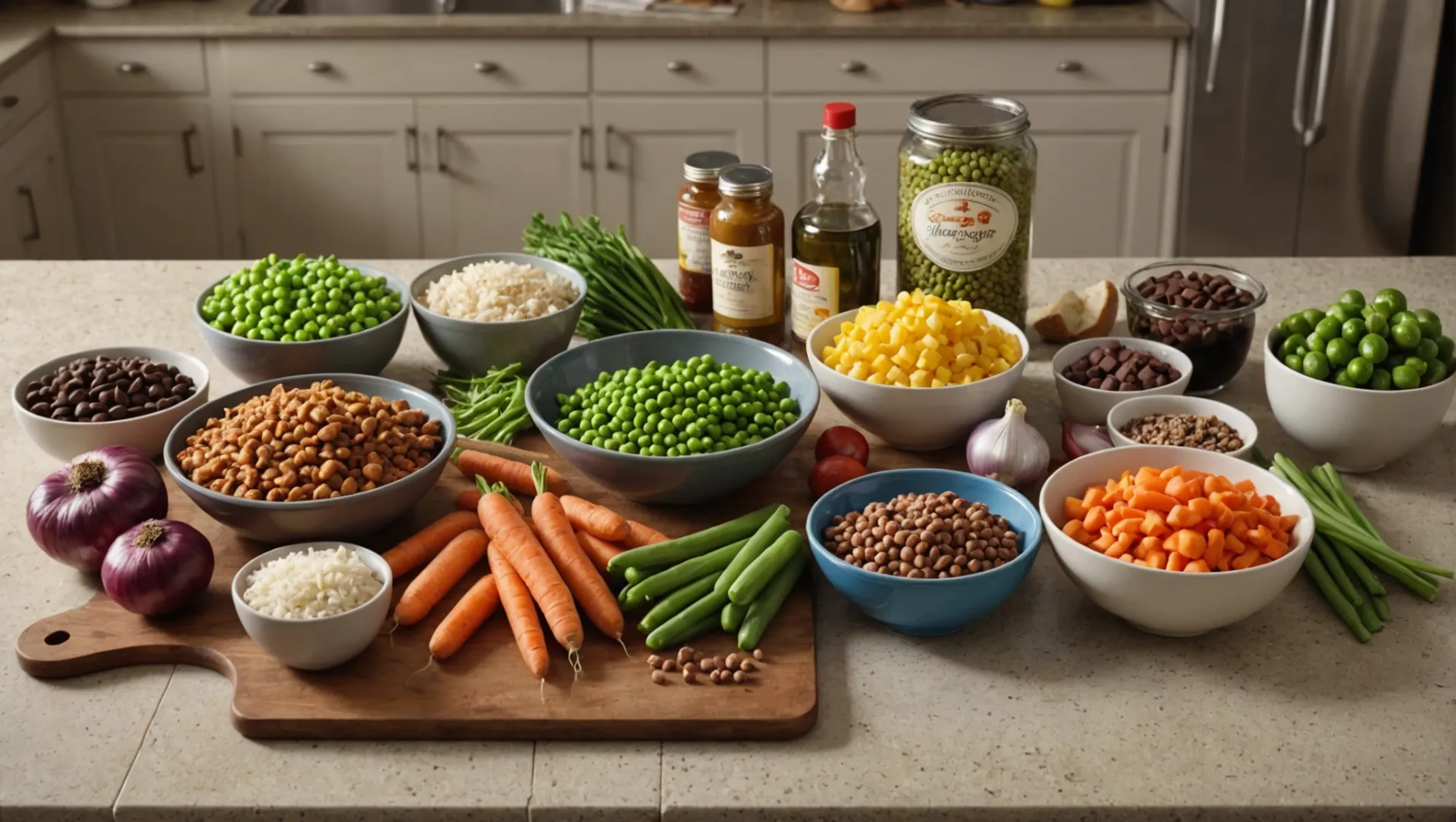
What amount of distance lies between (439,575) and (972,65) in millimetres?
2824

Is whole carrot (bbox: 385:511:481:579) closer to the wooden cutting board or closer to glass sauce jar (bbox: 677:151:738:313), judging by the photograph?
the wooden cutting board

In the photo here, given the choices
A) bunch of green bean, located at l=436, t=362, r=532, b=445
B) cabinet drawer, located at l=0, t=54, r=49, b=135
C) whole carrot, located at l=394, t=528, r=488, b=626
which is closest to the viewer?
whole carrot, located at l=394, t=528, r=488, b=626

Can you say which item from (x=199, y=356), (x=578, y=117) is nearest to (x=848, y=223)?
(x=199, y=356)

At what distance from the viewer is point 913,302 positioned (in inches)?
71.6

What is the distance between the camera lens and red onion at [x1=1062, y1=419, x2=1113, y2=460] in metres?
1.74

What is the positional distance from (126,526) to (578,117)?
2.64 meters

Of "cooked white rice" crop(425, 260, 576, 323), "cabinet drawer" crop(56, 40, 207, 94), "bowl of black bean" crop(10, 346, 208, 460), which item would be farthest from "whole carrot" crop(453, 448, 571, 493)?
"cabinet drawer" crop(56, 40, 207, 94)

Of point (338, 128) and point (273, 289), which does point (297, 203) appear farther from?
point (273, 289)

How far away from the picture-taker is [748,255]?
202 cm

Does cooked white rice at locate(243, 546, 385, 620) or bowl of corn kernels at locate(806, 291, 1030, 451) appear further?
bowl of corn kernels at locate(806, 291, 1030, 451)

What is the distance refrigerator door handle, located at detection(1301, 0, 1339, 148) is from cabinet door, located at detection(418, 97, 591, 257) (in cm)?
204

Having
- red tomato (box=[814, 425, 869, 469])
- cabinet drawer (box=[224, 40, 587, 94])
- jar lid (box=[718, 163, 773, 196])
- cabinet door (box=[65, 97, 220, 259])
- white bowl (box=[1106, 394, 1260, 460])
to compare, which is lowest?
cabinet door (box=[65, 97, 220, 259])

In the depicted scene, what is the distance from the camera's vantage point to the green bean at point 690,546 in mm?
1521

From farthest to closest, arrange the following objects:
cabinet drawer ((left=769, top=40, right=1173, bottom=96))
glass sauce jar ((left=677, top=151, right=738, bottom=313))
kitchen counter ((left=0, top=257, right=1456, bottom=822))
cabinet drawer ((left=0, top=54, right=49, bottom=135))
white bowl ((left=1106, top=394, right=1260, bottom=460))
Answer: cabinet drawer ((left=769, top=40, right=1173, bottom=96)), cabinet drawer ((left=0, top=54, right=49, bottom=135)), glass sauce jar ((left=677, top=151, right=738, bottom=313)), white bowl ((left=1106, top=394, right=1260, bottom=460)), kitchen counter ((left=0, top=257, right=1456, bottom=822))
